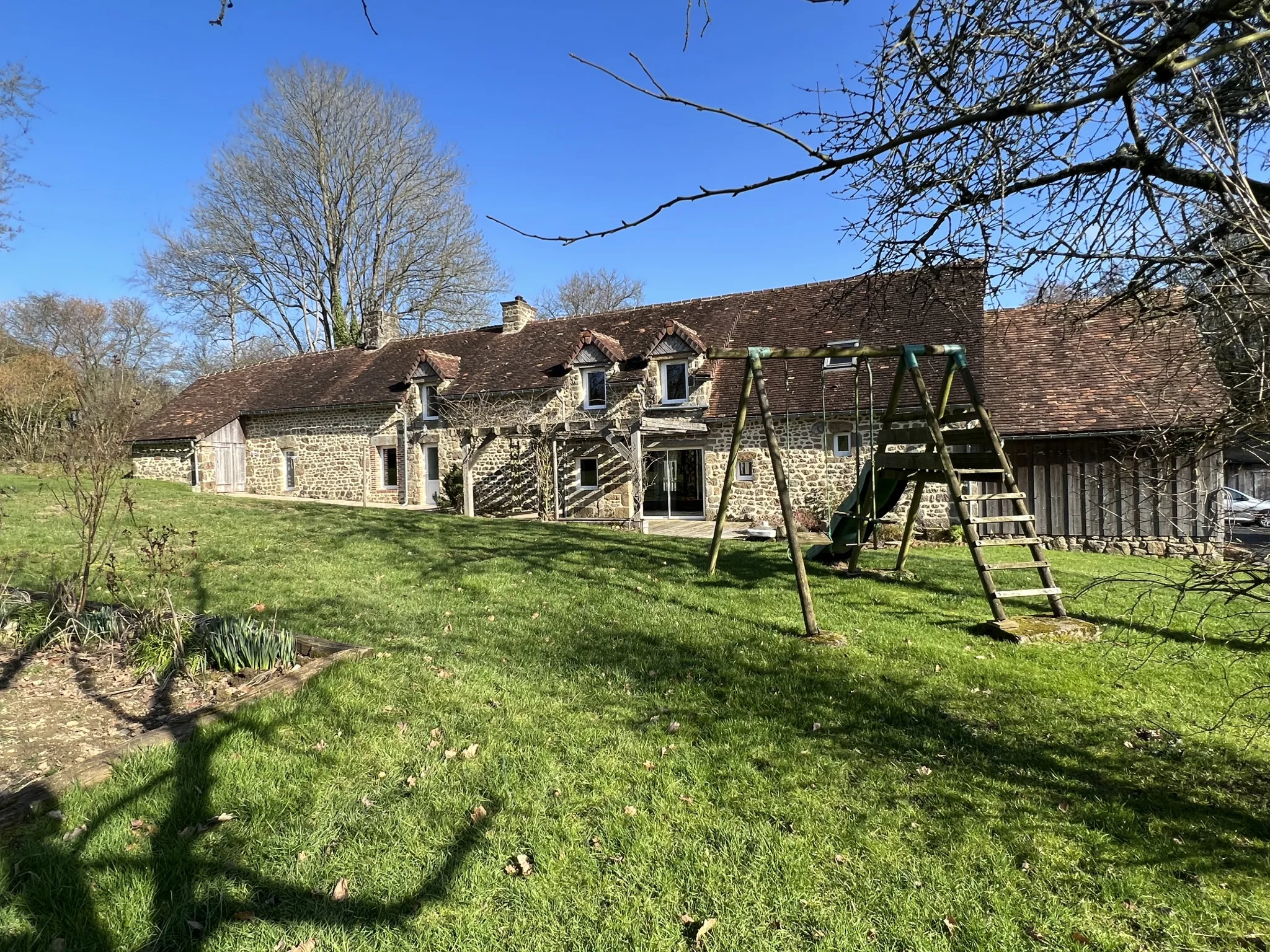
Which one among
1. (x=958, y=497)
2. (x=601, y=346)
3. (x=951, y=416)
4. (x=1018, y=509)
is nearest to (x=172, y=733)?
(x=958, y=497)

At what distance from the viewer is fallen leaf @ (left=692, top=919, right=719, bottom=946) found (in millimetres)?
2273

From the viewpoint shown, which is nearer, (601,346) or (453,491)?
(601,346)

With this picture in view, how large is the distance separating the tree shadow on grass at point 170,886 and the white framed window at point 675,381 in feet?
49.6

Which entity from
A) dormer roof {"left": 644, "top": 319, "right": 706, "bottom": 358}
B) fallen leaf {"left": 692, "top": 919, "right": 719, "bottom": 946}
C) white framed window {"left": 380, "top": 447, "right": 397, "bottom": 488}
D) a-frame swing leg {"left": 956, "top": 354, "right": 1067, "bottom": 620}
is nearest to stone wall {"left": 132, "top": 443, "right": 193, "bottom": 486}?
white framed window {"left": 380, "top": 447, "right": 397, "bottom": 488}

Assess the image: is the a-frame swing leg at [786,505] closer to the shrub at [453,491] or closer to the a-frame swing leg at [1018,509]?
the a-frame swing leg at [1018,509]

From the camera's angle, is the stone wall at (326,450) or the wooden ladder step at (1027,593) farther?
the stone wall at (326,450)

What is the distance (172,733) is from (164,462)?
26.3 meters

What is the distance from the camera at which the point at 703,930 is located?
2311 millimetres

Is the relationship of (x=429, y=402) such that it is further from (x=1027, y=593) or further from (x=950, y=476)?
(x=1027, y=593)

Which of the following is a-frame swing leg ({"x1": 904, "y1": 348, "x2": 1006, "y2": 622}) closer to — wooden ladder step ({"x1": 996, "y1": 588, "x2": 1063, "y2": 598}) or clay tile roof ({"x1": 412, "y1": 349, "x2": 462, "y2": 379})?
wooden ladder step ({"x1": 996, "y1": 588, "x2": 1063, "y2": 598})

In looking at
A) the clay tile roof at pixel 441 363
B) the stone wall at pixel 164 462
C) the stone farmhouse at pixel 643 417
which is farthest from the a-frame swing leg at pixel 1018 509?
the stone wall at pixel 164 462

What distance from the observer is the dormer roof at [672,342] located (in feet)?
55.7

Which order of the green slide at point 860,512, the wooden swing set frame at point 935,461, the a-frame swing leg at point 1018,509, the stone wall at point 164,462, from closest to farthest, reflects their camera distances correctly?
the wooden swing set frame at point 935,461, the a-frame swing leg at point 1018,509, the green slide at point 860,512, the stone wall at point 164,462

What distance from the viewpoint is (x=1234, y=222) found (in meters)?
1.76
